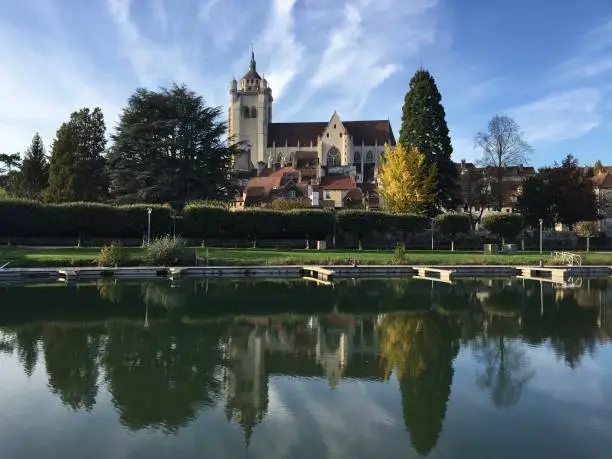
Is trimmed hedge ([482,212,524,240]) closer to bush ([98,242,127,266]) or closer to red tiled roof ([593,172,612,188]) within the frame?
→ red tiled roof ([593,172,612,188])

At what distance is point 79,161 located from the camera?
47406 mm

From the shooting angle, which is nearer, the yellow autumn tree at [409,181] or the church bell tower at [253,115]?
the yellow autumn tree at [409,181]

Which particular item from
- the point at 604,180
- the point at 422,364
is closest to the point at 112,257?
the point at 422,364

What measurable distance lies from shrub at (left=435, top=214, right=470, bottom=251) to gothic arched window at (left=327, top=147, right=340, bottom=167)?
206ft

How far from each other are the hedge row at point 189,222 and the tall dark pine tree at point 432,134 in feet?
20.2

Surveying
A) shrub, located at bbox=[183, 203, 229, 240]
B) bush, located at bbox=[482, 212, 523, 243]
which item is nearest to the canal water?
shrub, located at bbox=[183, 203, 229, 240]

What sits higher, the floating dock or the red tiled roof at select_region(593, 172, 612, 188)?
the red tiled roof at select_region(593, 172, 612, 188)

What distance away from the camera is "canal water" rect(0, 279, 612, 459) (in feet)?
21.4

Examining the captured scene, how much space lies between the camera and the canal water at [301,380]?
6531 millimetres

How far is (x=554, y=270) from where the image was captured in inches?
1029

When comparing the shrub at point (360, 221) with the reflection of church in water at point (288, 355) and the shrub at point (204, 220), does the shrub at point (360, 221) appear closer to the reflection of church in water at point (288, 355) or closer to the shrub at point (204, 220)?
the shrub at point (204, 220)

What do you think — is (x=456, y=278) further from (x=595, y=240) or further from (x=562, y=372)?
(x=595, y=240)

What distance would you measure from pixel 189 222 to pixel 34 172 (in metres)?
29.3

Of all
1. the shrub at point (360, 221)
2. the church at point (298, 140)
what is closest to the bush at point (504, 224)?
the shrub at point (360, 221)
